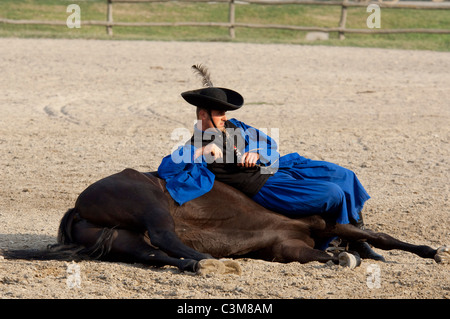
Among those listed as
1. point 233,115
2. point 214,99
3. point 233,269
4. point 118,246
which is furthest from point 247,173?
point 233,115

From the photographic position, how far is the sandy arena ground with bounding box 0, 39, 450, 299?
434 centimetres

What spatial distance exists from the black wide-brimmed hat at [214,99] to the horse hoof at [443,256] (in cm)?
155

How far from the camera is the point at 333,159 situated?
816cm

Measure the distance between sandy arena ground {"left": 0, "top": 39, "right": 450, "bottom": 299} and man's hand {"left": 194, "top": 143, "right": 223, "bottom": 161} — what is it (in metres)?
0.69

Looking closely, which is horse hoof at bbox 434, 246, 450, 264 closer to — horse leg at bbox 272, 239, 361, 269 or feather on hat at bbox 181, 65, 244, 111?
horse leg at bbox 272, 239, 361, 269

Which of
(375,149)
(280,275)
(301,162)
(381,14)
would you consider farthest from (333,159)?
(381,14)

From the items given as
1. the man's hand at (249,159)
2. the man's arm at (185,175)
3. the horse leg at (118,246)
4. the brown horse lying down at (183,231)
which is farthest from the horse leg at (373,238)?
the horse leg at (118,246)

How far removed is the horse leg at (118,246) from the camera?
4.62m

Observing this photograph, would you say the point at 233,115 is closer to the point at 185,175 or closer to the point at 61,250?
the point at 185,175

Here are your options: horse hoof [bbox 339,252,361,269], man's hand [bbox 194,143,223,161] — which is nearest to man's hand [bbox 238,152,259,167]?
man's hand [bbox 194,143,223,161]

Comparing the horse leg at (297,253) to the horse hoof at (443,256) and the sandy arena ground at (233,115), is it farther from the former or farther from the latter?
the horse hoof at (443,256)

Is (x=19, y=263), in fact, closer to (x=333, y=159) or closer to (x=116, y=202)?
(x=116, y=202)

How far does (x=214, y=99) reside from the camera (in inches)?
193

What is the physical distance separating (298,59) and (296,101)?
422 cm
